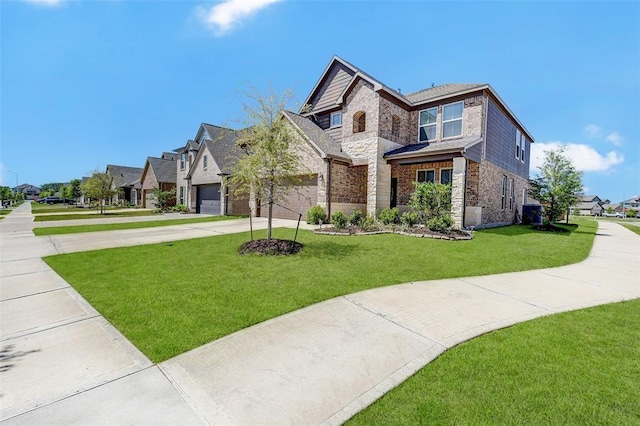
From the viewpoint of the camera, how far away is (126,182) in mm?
43750

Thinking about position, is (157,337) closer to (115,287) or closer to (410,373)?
(115,287)

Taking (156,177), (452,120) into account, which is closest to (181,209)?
(156,177)

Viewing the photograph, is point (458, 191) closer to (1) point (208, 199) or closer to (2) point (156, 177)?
(1) point (208, 199)

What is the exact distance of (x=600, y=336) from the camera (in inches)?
141

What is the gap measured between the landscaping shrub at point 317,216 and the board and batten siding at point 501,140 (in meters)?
9.48

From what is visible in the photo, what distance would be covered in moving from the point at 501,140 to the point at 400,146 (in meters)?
6.40

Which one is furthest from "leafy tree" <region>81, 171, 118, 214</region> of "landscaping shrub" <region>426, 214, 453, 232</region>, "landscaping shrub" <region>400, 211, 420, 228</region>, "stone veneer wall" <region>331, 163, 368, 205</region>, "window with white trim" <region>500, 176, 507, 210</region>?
"window with white trim" <region>500, 176, 507, 210</region>

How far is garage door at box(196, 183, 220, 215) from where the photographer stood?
2438cm

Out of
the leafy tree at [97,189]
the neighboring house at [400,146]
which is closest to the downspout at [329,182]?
the neighboring house at [400,146]

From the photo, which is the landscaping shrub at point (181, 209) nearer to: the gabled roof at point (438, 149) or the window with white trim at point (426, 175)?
the gabled roof at point (438, 149)

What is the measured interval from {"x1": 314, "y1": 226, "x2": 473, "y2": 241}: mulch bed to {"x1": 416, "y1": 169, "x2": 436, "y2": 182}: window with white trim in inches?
196

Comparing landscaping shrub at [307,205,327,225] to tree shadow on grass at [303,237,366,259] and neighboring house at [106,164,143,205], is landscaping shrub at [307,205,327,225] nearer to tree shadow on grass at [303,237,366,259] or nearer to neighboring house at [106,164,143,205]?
tree shadow on grass at [303,237,366,259]

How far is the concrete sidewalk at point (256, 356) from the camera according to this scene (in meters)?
2.36

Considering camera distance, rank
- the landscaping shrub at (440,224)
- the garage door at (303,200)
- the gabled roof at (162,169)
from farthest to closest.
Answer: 1. the gabled roof at (162,169)
2. the garage door at (303,200)
3. the landscaping shrub at (440,224)
